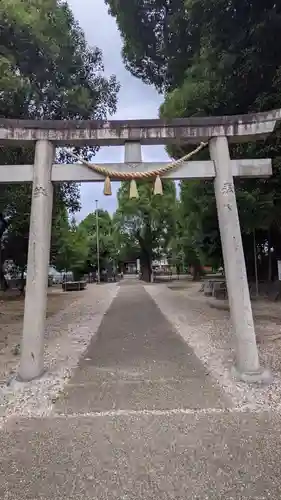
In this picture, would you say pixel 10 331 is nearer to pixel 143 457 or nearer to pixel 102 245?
pixel 143 457

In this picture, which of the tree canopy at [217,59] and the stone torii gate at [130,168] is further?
the tree canopy at [217,59]

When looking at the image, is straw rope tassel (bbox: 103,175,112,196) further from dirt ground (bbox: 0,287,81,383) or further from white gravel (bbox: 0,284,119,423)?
dirt ground (bbox: 0,287,81,383)

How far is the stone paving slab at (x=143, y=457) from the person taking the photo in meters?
2.95

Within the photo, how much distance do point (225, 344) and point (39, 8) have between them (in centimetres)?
935

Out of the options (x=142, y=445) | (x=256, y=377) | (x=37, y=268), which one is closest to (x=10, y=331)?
(x=37, y=268)

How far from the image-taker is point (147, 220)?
36656 mm

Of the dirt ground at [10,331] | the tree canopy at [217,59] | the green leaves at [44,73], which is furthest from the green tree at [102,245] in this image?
the tree canopy at [217,59]

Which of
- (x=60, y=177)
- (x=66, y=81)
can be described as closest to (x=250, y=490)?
(x=60, y=177)

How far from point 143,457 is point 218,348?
4619 mm

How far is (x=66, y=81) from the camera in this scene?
11.7m

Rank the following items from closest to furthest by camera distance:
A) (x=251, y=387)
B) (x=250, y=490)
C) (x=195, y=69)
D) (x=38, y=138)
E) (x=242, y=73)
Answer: (x=250, y=490) → (x=251, y=387) → (x=38, y=138) → (x=242, y=73) → (x=195, y=69)

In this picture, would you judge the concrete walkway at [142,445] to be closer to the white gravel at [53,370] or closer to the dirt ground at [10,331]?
the white gravel at [53,370]

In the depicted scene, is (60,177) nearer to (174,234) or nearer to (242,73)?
(242,73)

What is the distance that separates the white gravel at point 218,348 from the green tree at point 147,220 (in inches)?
819
